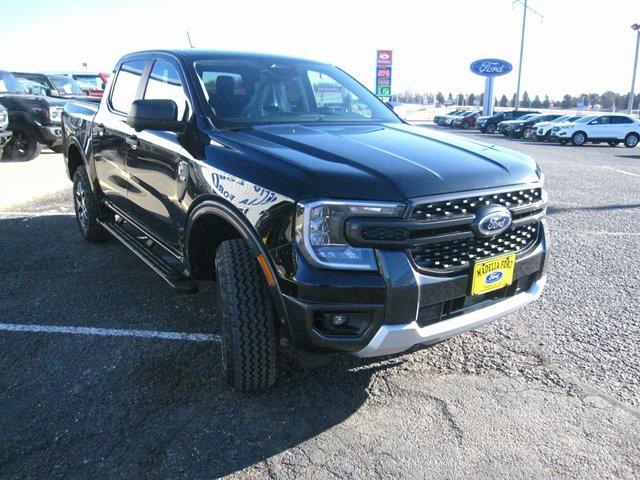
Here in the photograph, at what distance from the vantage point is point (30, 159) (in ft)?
39.7

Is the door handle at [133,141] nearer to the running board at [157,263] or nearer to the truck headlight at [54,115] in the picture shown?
the running board at [157,263]

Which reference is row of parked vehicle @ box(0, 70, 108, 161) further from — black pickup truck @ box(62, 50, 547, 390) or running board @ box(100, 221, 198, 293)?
black pickup truck @ box(62, 50, 547, 390)

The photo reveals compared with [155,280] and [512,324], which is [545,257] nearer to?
[512,324]

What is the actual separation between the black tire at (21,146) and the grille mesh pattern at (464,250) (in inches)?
447

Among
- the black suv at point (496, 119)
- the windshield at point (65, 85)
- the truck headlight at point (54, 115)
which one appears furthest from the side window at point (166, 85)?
the black suv at point (496, 119)

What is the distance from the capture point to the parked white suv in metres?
25.1

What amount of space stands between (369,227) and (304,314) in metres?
0.49

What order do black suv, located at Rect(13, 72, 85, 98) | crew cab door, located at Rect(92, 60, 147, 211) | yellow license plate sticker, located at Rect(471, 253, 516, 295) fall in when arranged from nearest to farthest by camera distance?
yellow license plate sticker, located at Rect(471, 253, 516, 295) → crew cab door, located at Rect(92, 60, 147, 211) → black suv, located at Rect(13, 72, 85, 98)

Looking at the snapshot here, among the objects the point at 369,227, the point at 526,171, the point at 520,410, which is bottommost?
the point at 520,410

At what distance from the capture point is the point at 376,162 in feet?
9.04

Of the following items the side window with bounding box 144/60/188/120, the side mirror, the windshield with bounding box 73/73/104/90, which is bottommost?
Result: the side mirror

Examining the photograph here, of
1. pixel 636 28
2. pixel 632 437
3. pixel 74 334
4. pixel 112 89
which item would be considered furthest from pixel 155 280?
pixel 636 28

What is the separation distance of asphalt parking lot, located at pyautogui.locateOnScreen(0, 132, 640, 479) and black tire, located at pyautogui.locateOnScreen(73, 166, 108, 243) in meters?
1.03

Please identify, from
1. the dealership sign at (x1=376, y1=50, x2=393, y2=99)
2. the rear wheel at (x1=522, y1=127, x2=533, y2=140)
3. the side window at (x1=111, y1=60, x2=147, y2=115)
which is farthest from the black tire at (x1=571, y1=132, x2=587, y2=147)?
the side window at (x1=111, y1=60, x2=147, y2=115)
